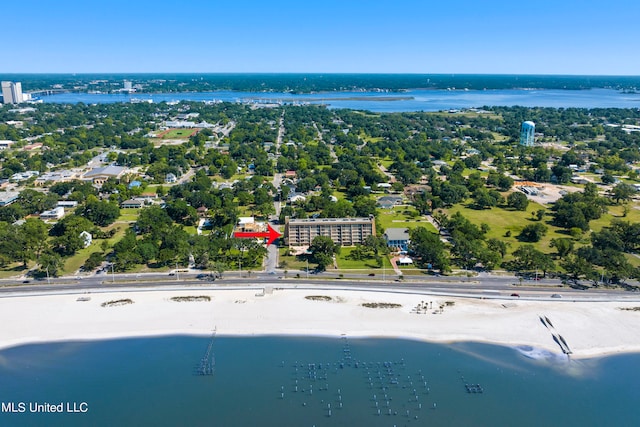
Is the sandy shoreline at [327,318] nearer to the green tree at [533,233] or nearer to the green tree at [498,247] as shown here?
the green tree at [498,247]

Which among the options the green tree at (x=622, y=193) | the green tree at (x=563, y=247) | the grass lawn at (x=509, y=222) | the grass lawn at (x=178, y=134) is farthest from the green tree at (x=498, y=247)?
the grass lawn at (x=178, y=134)

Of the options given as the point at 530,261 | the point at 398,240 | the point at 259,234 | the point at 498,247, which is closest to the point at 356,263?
the point at 398,240

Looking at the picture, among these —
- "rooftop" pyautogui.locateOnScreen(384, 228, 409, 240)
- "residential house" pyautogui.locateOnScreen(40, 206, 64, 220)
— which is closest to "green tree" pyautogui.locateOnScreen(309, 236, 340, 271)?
"rooftop" pyautogui.locateOnScreen(384, 228, 409, 240)

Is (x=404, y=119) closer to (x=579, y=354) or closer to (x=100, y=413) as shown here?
(x=579, y=354)

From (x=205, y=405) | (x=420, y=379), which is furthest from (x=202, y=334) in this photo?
(x=420, y=379)

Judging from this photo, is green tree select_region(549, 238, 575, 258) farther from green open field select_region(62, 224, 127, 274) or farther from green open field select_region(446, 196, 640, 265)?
green open field select_region(62, 224, 127, 274)
